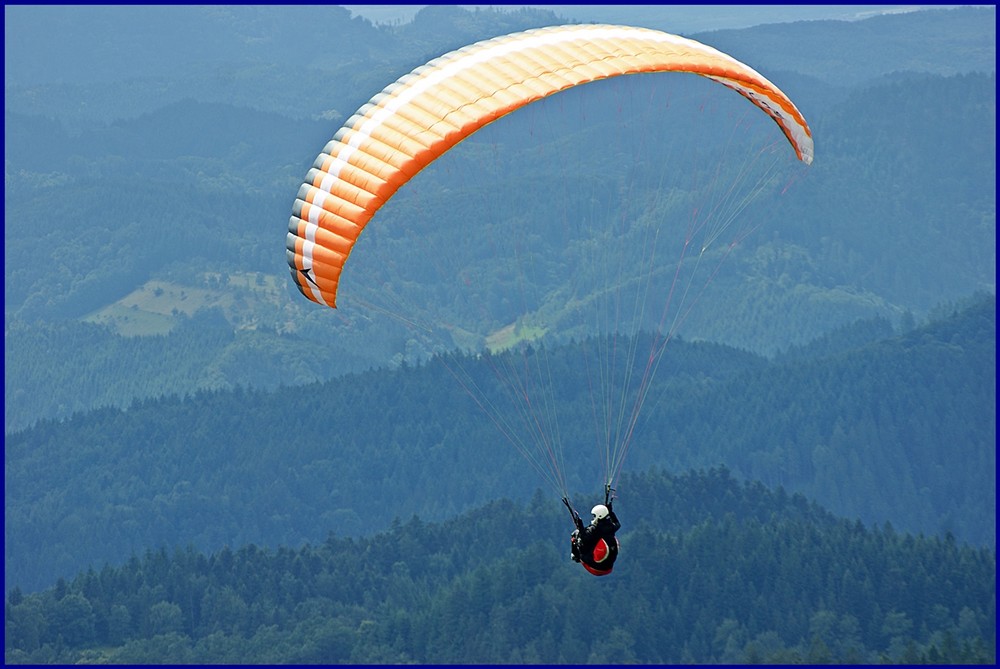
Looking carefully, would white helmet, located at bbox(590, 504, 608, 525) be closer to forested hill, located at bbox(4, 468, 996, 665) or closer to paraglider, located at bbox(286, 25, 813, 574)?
paraglider, located at bbox(286, 25, 813, 574)

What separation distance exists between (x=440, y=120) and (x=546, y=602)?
296 feet

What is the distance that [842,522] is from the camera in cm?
13875

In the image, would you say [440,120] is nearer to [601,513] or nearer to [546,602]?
[601,513]

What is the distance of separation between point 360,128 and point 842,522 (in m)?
109

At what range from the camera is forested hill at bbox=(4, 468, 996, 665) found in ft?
393

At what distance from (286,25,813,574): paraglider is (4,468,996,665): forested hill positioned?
79.6 metres

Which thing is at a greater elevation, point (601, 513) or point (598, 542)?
point (601, 513)

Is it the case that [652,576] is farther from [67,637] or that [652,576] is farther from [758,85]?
[758,85]

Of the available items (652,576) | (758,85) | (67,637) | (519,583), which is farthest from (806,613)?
(758,85)

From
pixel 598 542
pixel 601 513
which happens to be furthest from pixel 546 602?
pixel 601 513

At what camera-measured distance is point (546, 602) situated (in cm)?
12112

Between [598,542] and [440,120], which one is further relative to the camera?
[598,542]

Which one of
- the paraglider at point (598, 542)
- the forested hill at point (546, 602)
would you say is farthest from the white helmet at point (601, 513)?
the forested hill at point (546, 602)

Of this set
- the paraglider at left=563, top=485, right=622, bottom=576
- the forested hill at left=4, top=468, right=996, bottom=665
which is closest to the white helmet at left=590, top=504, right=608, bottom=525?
the paraglider at left=563, top=485, right=622, bottom=576
